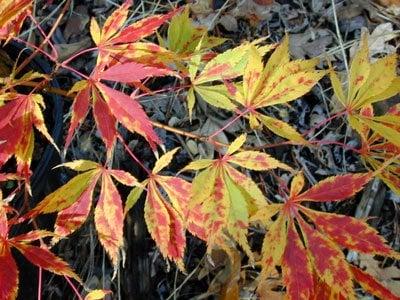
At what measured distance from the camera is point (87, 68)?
1.45 m

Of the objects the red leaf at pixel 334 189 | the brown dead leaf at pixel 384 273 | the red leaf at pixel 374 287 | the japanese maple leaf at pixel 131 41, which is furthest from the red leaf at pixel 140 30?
the brown dead leaf at pixel 384 273

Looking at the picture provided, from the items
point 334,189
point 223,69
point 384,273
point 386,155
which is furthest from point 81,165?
point 384,273

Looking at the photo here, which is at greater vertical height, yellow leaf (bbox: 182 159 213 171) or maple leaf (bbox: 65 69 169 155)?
maple leaf (bbox: 65 69 169 155)

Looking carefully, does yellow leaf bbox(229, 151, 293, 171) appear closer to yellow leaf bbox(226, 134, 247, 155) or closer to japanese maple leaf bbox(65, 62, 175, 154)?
yellow leaf bbox(226, 134, 247, 155)

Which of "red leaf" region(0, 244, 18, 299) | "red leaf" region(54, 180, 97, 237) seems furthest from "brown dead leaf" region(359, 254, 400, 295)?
"red leaf" region(0, 244, 18, 299)

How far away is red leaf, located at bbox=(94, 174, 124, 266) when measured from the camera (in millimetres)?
794

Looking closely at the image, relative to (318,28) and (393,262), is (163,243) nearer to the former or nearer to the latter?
(393,262)

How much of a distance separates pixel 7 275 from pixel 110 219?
0.53 feet

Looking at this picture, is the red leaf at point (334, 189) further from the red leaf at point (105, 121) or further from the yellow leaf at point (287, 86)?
the red leaf at point (105, 121)

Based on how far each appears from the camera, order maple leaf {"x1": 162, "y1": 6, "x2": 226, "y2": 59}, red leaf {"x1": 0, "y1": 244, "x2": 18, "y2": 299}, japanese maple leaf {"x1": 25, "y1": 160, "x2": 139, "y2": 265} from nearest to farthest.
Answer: red leaf {"x1": 0, "y1": 244, "x2": 18, "y2": 299} → japanese maple leaf {"x1": 25, "y1": 160, "x2": 139, "y2": 265} → maple leaf {"x1": 162, "y1": 6, "x2": 226, "y2": 59}

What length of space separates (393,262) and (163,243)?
0.64m

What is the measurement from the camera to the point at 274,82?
0.83 meters

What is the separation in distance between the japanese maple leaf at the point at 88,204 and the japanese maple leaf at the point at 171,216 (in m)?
0.04

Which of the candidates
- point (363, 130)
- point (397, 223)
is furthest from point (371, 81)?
point (397, 223)
